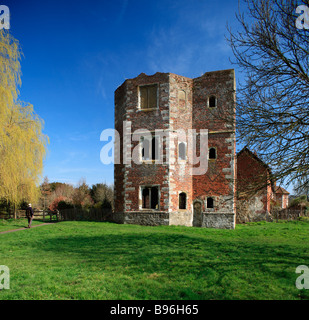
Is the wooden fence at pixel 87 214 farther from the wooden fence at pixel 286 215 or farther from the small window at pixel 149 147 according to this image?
the wooden fence at pixel 286 215

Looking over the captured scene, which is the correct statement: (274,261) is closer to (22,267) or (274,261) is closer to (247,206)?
(22,267)

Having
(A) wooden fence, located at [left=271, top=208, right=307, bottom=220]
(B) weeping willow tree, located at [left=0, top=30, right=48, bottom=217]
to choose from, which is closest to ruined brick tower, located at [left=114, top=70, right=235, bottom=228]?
(B) weeping willow tree, located at [left=0, top=30, right=48, bottom=217]

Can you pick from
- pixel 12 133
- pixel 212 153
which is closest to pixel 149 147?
pixel 212 153

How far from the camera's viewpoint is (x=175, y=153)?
19.8m

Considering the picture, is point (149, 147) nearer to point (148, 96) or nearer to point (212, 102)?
point (148, 96)

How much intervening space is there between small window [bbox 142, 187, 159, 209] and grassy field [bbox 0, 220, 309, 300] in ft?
28.2

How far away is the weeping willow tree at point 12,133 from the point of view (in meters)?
15.6

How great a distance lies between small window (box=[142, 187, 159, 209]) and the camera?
20000 mm

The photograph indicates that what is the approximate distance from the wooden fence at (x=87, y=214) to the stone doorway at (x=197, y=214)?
7967 mm

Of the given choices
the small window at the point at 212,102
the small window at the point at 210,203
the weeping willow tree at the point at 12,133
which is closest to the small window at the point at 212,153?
the small window at the point at 210,203


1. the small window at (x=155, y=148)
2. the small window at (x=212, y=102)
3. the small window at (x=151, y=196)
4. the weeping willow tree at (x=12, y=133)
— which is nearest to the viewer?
the weeping willow tree at (x=12, y=133)

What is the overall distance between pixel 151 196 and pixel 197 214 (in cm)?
394

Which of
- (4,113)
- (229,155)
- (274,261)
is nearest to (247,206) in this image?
(229,155)

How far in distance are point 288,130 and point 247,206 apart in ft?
71.5
